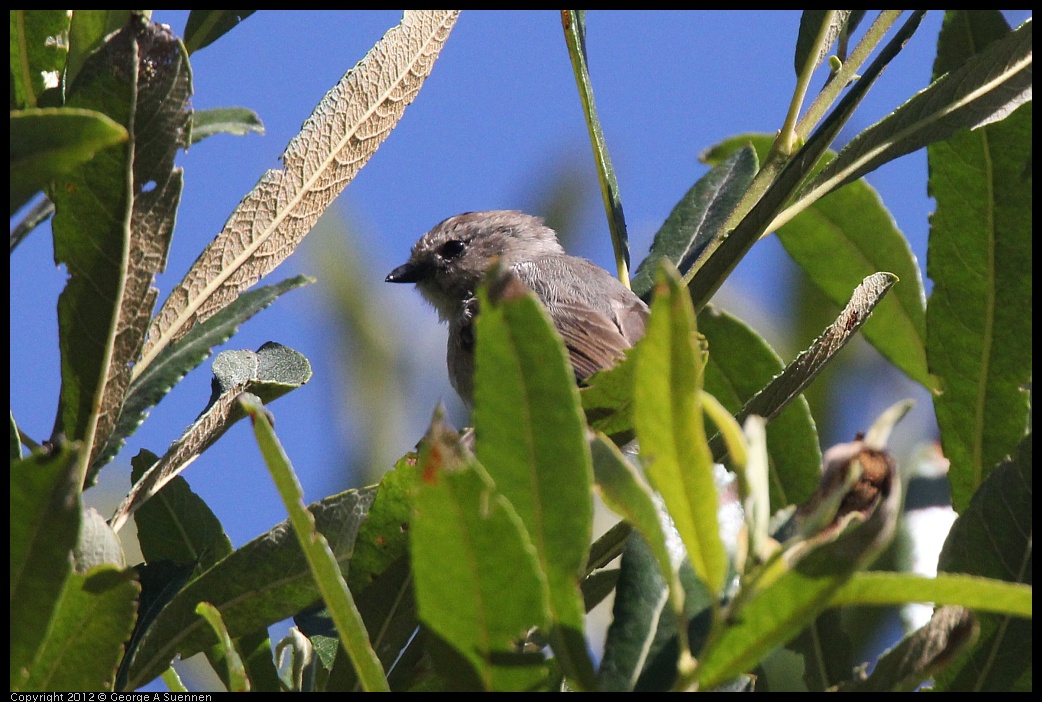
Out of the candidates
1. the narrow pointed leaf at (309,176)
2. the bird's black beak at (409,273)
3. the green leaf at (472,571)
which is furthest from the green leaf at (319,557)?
the bird's black beak at (409,273)

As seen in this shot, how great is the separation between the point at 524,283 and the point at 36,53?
281cm

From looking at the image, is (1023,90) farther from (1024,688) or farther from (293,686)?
(293,686)

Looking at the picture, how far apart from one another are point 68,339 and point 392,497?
553 mm

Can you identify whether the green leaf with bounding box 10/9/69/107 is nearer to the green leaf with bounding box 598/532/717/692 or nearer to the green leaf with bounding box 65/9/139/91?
the green leaf with bounding box 65/9/139/91

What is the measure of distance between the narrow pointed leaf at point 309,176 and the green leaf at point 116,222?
6.8 inches

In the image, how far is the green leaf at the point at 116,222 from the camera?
4.69ft

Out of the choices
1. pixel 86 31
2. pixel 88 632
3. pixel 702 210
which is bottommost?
pixel 88 632

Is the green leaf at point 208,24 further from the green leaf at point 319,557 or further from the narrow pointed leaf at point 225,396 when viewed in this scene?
the green leaf at point 319,557

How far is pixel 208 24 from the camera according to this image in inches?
75.1

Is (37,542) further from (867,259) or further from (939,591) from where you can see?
(867,259)

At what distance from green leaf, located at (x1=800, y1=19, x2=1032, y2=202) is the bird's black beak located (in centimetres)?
372

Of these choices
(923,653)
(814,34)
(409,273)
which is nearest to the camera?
(923,653)

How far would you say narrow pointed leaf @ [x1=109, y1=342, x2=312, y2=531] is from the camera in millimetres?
1704

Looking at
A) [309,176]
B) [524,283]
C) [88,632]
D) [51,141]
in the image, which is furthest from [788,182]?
[524,283]
